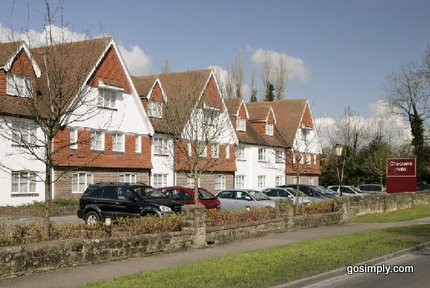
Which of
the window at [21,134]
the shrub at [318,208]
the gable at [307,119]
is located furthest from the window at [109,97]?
the gable at [307,119]

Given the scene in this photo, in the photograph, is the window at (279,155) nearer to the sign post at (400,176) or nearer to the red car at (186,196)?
the sign post at (400,176)

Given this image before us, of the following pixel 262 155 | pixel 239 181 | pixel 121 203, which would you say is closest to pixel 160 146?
pixel 239 181

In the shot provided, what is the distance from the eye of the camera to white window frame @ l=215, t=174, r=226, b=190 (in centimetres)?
4556

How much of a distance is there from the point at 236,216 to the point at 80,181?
1666 centimetres

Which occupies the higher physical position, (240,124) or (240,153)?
(240,124)

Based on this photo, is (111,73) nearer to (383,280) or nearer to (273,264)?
(273,264)

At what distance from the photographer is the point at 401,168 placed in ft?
136

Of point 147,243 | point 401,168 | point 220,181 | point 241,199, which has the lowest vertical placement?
point 147,243

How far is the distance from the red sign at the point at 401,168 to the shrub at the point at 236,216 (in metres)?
23.7

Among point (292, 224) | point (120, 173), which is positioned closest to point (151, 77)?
point (120, 173)

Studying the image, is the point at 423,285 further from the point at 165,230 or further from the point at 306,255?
the point at 165,230

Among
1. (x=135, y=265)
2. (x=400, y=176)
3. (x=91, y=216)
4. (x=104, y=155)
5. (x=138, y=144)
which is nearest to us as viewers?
(x=135, y=265)

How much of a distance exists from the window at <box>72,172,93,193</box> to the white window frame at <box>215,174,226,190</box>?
14198 millimetres

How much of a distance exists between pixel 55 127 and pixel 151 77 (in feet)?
92.9
